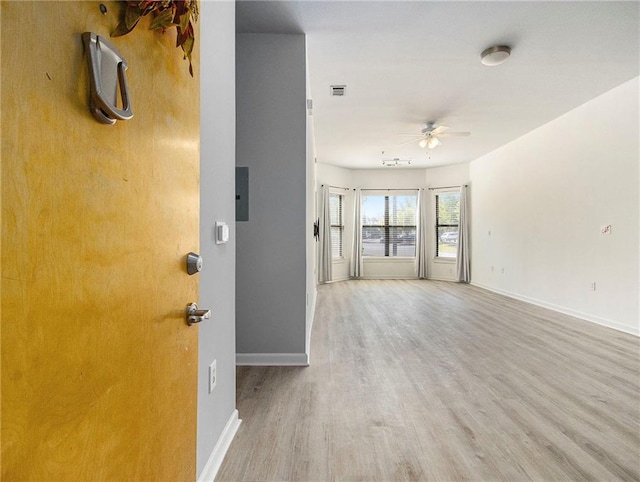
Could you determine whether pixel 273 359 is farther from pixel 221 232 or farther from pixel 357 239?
pixel 357 239

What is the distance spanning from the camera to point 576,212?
15.0ft

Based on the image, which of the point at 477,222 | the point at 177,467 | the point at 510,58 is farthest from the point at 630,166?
the point at 177,467

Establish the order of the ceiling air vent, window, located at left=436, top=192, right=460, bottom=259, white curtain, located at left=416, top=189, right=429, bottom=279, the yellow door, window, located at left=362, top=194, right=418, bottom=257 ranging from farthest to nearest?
1. window, located at left=362, top=194, right=418, bottom=257
2. white curtain, located at left=416, top=189, right=429, bottom=279
3. window, located at left=436, top=192, right=460, bottom=259
4. the ceiling air vent
5. the yellow door

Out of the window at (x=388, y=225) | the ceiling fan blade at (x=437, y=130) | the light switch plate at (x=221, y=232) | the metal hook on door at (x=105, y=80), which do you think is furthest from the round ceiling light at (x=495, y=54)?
the window at (x=388, y=225)

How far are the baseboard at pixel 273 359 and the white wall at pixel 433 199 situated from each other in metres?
6.22

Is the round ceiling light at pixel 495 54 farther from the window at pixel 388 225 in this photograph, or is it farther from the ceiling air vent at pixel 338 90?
the window at pixel 388 225

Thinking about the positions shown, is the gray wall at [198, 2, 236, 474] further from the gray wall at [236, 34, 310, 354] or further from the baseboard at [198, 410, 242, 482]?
the gray wall at [236, 34, 310, 354]

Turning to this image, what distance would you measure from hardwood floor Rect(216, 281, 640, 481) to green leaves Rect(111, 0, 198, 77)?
65.4 inches

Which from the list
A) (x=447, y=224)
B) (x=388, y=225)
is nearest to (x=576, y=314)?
(x=447, y=224)

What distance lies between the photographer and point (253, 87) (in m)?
2.84

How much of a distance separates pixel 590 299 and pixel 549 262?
0.88 meters

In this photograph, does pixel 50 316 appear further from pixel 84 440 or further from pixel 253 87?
pixel 253 87

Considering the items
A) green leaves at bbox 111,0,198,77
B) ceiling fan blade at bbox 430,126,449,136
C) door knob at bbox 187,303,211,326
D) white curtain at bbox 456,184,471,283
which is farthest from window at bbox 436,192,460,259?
green leaves at bbox 111,0,198,77

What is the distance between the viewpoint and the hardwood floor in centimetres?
158
